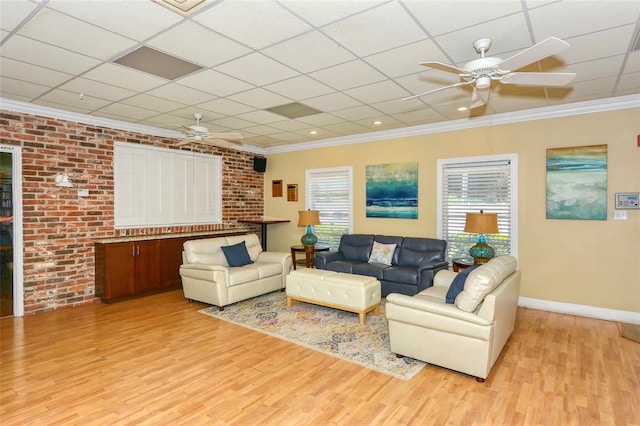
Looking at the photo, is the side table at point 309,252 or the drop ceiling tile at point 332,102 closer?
the drop ceiling tile at point 332,102

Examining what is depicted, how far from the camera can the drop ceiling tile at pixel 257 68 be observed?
321 cm

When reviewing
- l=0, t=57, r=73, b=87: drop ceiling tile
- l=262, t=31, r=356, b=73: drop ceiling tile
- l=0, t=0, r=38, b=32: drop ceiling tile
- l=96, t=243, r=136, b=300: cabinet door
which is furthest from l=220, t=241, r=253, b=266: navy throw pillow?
l=0, t=0, r=38, b=32: drop ceiling tile

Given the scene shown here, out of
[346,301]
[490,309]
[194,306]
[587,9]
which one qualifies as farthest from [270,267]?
[587,9]

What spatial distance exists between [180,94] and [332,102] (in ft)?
6.07

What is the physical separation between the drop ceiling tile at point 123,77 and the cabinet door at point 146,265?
2511mm

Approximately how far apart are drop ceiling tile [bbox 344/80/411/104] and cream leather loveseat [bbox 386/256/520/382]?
214 cm

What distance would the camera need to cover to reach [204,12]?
94.7 inches

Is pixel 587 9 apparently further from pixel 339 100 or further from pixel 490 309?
pixel 339 100

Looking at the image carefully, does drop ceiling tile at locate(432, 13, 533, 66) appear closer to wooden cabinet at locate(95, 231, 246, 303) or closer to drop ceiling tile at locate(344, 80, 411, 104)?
drop ceiling tile at locate(344, 80, 411, 104)

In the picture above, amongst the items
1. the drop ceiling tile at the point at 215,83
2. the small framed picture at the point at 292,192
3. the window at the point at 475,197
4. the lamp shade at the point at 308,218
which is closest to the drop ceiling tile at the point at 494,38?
the drop ceiling tile at the point at 215,83

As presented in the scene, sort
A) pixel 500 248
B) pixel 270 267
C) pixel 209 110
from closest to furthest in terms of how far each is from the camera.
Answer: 1. pixel 209 110
2. pixel 500 248
3. pixel 270 267

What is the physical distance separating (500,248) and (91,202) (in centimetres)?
612

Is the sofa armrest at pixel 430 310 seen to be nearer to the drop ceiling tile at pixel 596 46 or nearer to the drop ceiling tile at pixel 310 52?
the drop ceiling tile at pixel 310 52

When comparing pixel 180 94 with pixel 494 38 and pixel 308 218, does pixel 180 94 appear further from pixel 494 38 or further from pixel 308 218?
pixel 494 38
